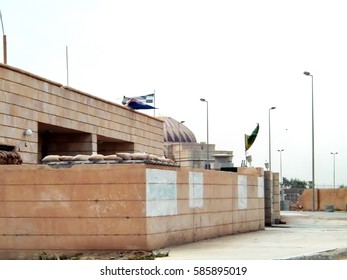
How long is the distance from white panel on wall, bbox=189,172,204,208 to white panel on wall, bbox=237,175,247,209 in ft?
15.8

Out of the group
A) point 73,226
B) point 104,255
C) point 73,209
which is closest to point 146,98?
point 73,209

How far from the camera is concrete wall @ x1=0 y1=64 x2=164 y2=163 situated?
91.9ft

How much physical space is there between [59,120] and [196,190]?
10626 millimetres

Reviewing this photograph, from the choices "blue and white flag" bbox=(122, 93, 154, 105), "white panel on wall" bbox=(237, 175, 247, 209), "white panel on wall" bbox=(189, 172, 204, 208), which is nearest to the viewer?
"white panel on wall" bbox=(189, 172, 204, 208)

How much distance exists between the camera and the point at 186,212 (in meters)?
22.9

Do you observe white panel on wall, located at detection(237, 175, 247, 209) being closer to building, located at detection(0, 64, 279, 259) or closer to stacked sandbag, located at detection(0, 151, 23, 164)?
building, located at detection(0, 64, 279, 259)

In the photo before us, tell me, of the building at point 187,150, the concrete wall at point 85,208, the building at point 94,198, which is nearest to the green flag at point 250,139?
the building at point 94,198

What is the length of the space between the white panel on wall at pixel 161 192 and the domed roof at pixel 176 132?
89.0 meters

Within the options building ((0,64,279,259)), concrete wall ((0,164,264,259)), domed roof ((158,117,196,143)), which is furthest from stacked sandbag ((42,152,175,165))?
domed roof ((158,117,196,143))

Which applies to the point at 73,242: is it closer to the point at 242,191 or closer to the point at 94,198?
the point at 94,198

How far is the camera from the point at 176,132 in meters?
113
